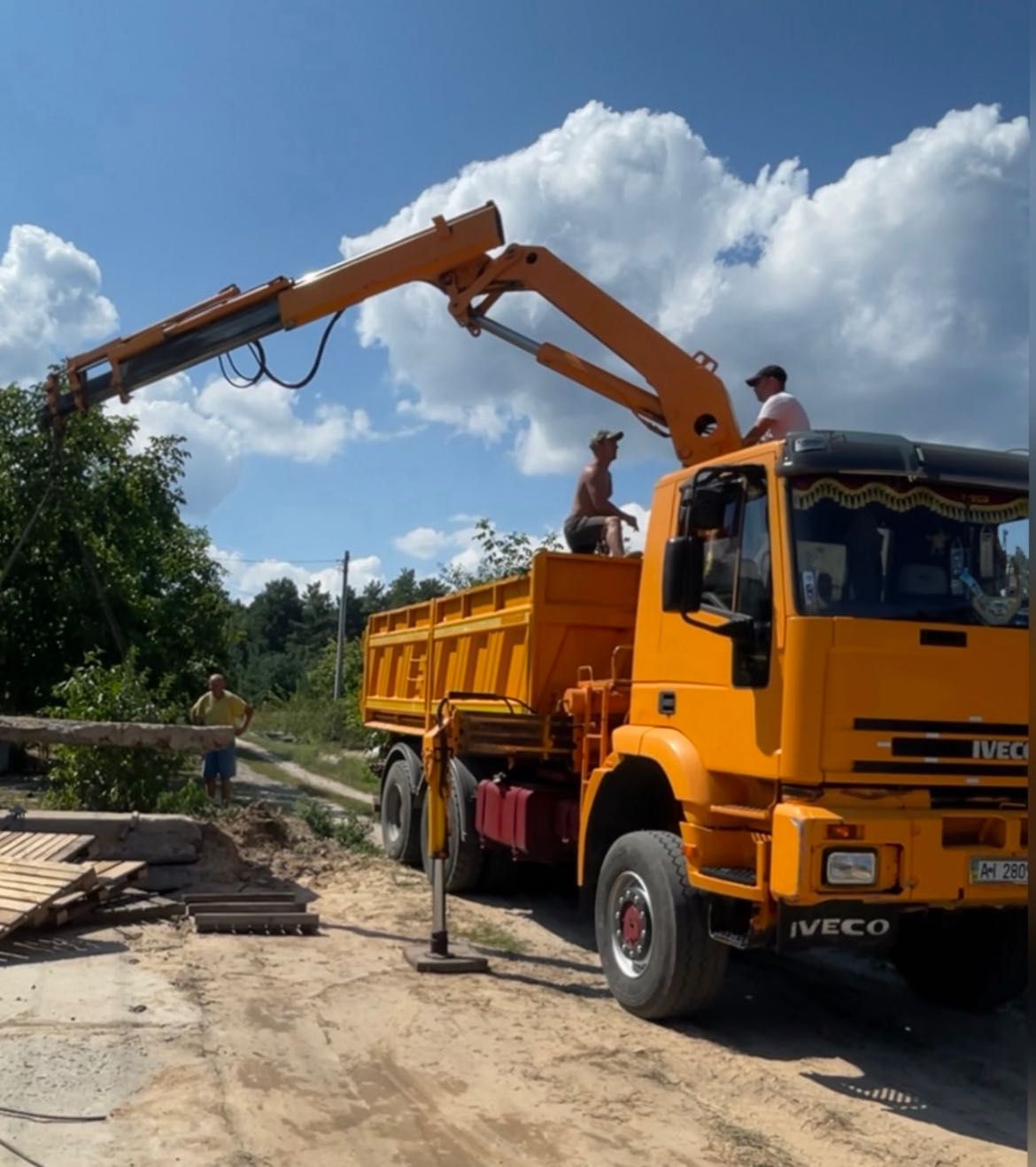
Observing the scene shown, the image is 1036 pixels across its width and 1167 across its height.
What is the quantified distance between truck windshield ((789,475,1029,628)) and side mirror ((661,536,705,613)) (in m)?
0.54

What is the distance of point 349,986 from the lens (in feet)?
24.2

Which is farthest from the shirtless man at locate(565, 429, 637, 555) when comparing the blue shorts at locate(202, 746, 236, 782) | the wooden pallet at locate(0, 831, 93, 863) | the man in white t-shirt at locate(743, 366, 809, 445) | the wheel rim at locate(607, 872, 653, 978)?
the blue shorts at locate(202, 746, 236, 782)

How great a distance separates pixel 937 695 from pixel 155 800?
8558mm

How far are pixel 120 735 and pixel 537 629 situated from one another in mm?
4065

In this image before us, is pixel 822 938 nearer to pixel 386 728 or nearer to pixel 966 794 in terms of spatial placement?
pixel 966 794

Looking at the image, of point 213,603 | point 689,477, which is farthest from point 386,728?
point 213,603

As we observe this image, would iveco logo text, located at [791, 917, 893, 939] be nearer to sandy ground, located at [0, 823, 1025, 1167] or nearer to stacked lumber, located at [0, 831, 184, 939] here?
sandy ground, located at [0, 823, 1025, 1167]

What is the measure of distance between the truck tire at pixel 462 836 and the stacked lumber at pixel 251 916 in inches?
56.2

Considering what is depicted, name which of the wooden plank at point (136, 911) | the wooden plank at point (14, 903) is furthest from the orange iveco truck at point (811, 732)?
the wooden plank at point (14, 903)

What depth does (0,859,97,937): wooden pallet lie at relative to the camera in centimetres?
773

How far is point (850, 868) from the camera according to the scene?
5555 mm

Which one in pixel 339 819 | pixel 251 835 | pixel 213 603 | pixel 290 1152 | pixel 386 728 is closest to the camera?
pixel 290 1152

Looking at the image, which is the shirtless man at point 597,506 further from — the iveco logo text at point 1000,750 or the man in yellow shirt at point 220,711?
the man in yellow shirt at point 220,711

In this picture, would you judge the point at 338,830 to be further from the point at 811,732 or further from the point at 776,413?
the point at 811,732
